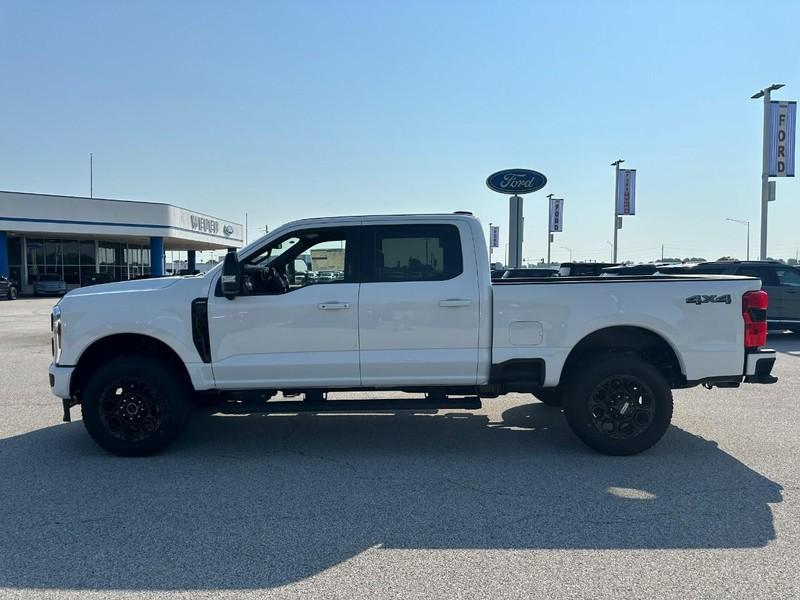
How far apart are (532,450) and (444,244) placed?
6.93 feet

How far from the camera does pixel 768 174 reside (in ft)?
72.1

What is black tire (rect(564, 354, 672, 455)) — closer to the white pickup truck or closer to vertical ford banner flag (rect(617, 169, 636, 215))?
the white pickup truck

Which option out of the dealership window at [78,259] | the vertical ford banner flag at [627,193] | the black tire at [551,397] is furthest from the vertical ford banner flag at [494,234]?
the black tire at [551,397]

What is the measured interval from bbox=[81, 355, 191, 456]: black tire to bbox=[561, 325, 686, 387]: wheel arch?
11.7ft

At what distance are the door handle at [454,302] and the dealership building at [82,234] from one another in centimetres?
2999

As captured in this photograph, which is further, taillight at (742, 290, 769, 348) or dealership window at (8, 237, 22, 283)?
dealership window at (8, 237, 22, 283)

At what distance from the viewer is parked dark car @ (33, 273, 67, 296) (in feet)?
118

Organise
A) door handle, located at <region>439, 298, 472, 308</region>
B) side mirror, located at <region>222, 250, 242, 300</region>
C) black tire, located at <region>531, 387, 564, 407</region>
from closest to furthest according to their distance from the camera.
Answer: side mirror, located at <region>222, 250, 242, 300</region> → door handle, located at <region>439, 298, 472, 308</region> → black tire, located at <region>531, 387, 564, 407</region>

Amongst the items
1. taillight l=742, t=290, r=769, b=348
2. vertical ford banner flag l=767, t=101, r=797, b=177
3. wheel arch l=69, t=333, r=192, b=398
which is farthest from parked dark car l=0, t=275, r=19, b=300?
vertical ford banner flag l=767, t=101, r=797, b=177

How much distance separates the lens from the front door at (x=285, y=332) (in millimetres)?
5363

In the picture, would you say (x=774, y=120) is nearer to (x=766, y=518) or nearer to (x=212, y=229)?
(x=766, y=518)

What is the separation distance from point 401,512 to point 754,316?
143 inches

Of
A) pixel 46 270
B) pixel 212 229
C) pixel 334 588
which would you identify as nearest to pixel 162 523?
pixel 334 588

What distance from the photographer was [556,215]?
42.2 metres
